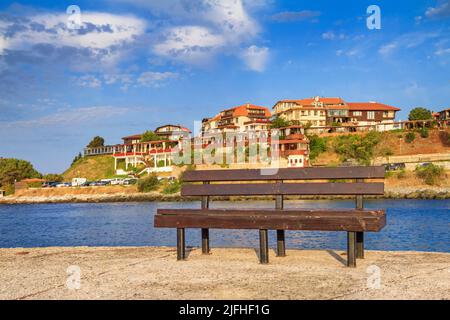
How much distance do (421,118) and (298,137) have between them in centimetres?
3108

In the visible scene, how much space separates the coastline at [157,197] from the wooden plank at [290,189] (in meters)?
68.0

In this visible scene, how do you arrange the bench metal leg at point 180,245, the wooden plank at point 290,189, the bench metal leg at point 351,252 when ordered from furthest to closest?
1. the bench metal leg at point 180,245
2. the wooden plank at point 290,189
3. the bench metal leg at point 351,252

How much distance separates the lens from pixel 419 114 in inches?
4417

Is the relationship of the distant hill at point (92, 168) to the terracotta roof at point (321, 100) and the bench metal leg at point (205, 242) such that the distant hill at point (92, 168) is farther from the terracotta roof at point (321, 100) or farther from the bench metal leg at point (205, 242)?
the bench metal leg at point (205, 242)

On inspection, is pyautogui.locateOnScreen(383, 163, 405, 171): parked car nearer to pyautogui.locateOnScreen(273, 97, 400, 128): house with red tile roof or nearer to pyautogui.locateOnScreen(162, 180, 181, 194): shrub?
pyautogui.locateOnScreen(273, 97, 400, 128): house with red tile roof

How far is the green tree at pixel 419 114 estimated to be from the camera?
111750 millimetres

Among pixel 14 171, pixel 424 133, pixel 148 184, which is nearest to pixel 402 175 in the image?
pixel 424 133

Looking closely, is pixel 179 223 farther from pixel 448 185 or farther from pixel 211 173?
pixel 448 185

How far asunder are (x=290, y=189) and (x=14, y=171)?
128 m

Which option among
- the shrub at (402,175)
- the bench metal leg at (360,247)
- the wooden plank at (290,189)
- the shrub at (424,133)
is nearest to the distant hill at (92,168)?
the shrub at (402,175)

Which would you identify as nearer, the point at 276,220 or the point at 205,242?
the point at 276,220

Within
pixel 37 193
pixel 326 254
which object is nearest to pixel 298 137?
pixel 37 193

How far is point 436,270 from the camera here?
7852 millimetres

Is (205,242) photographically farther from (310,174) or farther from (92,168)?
(92,168)
